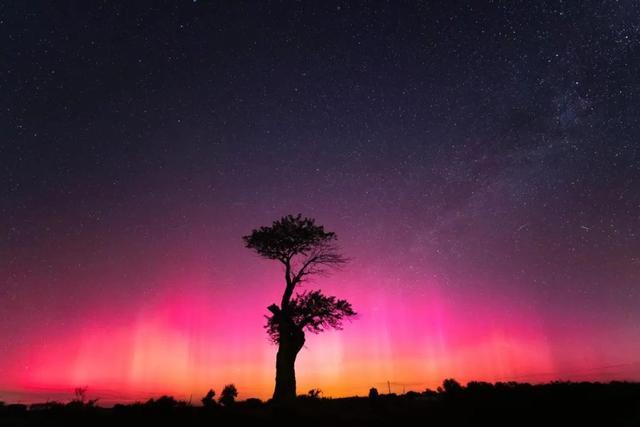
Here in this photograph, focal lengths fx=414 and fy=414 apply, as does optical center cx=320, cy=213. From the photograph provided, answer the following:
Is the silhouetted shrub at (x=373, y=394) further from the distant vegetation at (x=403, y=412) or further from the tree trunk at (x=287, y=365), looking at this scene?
the tree trunk at (x=287, y=365)

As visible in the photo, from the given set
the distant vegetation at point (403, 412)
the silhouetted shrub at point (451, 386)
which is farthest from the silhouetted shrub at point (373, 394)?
the silhouetted shrub at point (451, 386)

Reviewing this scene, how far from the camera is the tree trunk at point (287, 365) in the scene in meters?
26.4

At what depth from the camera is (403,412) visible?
61.9ft

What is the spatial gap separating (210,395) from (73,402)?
1256 centimetres

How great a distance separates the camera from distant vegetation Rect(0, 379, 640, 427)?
48.6ft

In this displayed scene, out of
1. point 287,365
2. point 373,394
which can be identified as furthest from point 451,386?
point 287,365

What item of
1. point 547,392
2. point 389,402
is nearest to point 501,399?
point 547,392

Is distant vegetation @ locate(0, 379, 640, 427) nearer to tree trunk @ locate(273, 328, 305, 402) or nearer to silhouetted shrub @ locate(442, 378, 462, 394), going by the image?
silhouetted shrub @ locate(442, 378, 462, 394)

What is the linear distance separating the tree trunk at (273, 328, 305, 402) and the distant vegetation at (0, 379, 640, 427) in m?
6.34

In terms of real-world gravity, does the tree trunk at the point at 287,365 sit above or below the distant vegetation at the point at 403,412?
above

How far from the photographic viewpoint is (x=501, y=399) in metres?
18.8

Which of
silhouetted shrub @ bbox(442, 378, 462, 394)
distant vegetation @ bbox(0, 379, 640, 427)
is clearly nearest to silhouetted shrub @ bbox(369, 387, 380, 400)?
distant vegetation @ bbox(0, 379, 640, 427)

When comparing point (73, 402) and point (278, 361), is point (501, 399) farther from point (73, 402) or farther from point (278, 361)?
point (73, 402)

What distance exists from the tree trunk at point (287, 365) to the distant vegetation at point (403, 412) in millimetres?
6342
